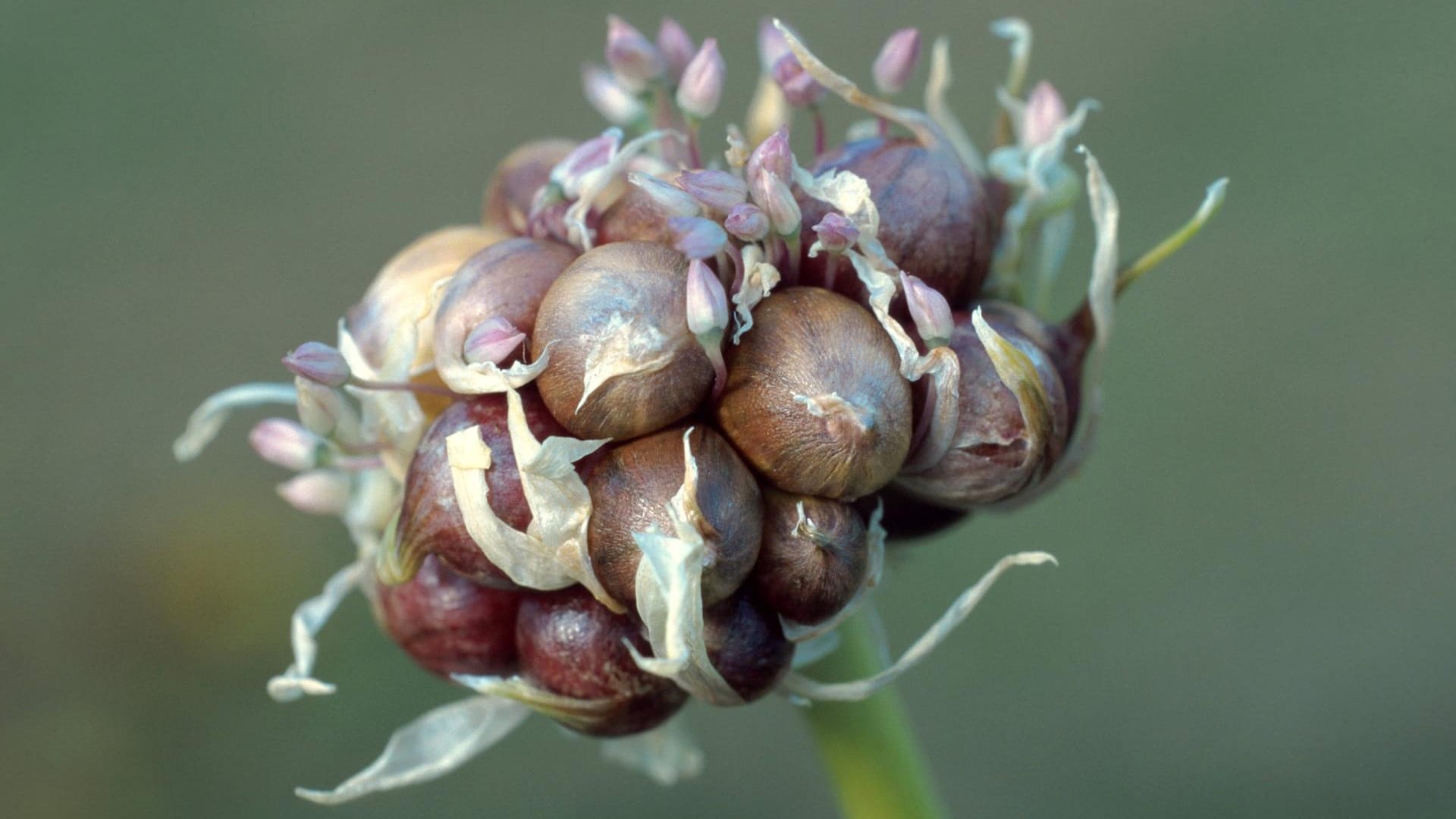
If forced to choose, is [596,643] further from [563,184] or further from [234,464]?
[234,464]

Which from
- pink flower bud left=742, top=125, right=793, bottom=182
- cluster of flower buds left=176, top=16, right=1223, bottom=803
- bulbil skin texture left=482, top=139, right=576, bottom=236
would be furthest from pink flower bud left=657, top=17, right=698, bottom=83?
pink flower bud left=742, top=125, right=793, bottom=182

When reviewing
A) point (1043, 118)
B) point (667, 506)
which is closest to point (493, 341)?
point (667, 506)

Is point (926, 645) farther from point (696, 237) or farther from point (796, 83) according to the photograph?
point (796, 83)

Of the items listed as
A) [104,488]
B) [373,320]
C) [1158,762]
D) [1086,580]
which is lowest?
[1158,762]

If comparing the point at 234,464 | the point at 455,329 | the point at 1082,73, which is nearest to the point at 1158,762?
the point at 1082,73

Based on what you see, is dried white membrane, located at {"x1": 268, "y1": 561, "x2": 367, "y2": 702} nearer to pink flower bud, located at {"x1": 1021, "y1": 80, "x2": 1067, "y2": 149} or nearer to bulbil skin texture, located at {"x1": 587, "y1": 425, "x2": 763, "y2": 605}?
bulbil skin texture, located at {"x1": 587, "y1": 425, "x2": 763, "y2": 605}

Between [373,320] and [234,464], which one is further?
[234,464]
